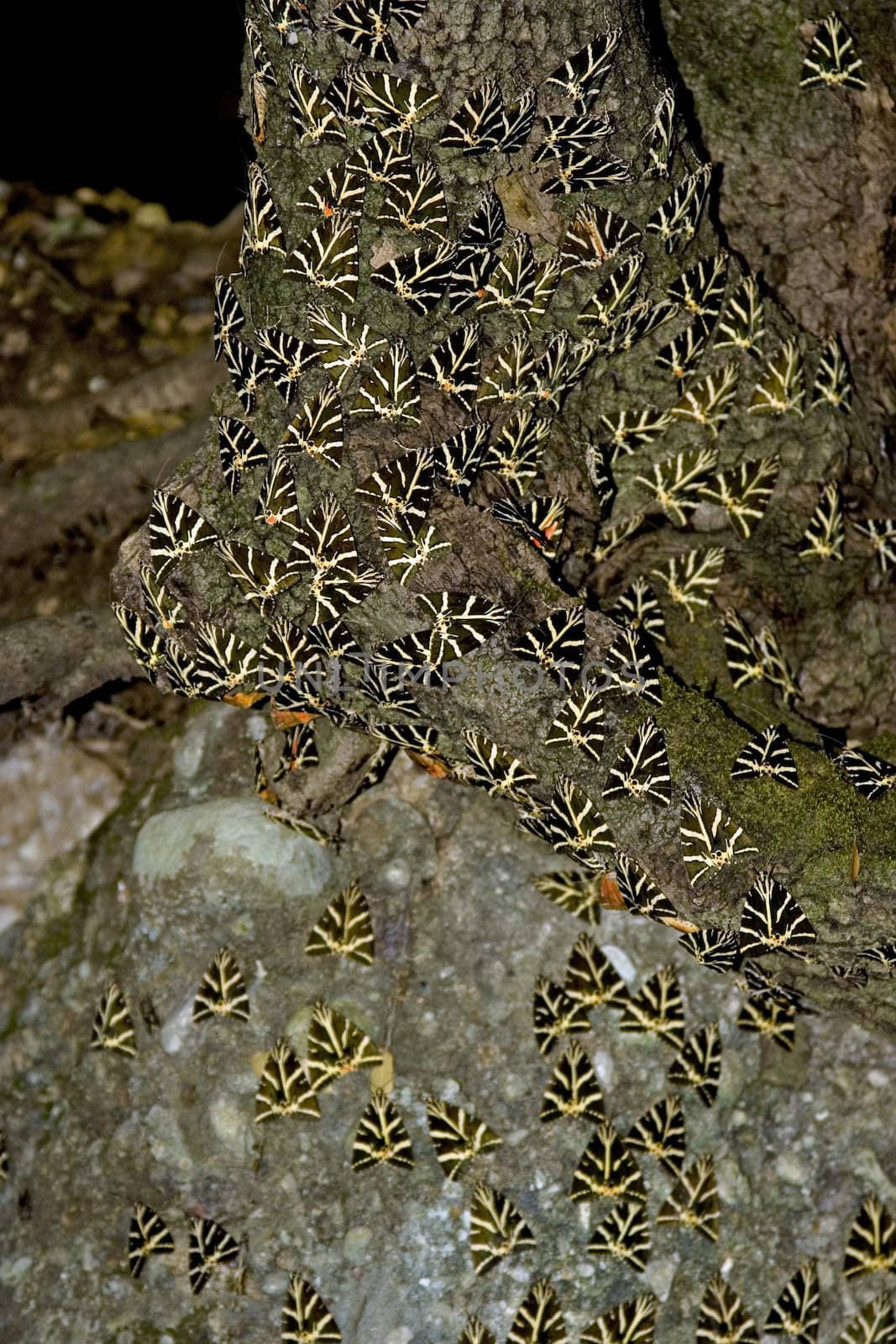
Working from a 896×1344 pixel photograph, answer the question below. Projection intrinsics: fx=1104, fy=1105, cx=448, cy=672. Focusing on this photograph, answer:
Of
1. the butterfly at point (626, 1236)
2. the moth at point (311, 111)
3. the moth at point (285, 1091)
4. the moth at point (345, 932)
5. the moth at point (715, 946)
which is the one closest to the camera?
the moth at point (311, 111)

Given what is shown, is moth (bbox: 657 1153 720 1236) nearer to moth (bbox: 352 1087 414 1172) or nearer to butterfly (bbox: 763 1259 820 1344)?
butterfly (bbox: 763 1259 820 1344)

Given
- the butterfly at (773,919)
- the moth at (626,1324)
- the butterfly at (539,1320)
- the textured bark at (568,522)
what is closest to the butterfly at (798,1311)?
the moth at (626,1324)

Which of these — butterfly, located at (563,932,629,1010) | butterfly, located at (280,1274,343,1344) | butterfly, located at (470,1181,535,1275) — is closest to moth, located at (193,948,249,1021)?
butterfly, located at (280,1274,343,1344)

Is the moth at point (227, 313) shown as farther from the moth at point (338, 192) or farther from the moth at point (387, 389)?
the moth at point (387, 389)

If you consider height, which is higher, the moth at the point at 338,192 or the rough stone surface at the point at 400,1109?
the moth at the point at 338,192

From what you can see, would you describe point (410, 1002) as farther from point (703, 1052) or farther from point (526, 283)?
point (526, 283)

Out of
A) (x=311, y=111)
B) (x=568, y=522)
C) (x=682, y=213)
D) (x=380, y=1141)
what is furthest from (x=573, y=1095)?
(x=311, y=111)

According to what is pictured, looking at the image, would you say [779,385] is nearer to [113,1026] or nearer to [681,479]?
[681,479]
